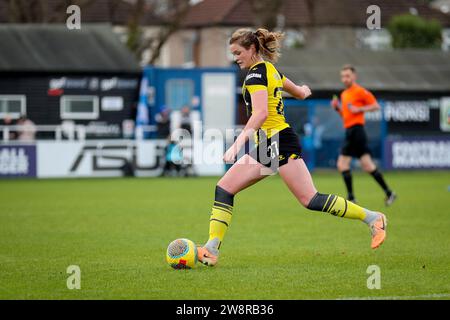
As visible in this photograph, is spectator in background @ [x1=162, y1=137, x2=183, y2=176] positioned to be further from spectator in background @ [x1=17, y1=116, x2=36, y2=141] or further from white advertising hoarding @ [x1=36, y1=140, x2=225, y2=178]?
spectator in background @ [x1=17, y1=116, x2=36, y2=141]

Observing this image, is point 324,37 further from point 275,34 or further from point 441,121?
point 275,34

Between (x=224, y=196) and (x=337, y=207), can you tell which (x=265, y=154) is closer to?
(x=224, y=196)

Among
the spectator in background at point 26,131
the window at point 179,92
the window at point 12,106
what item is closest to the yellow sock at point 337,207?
the spectator in background at point 26,131

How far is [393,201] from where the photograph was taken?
749 inches

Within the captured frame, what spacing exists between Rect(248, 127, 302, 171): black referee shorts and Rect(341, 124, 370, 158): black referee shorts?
8.89m

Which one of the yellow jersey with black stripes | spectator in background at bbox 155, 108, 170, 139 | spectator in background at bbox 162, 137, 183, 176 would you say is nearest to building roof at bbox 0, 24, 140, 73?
spectator in background at bbox 155, 108, 170, 139

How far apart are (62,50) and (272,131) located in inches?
994

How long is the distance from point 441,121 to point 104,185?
58.4 feet

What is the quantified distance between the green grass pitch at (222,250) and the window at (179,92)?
1335 centimetres

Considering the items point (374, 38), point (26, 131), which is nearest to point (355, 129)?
point (26, 131)

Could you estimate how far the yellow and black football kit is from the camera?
9.77 meters
